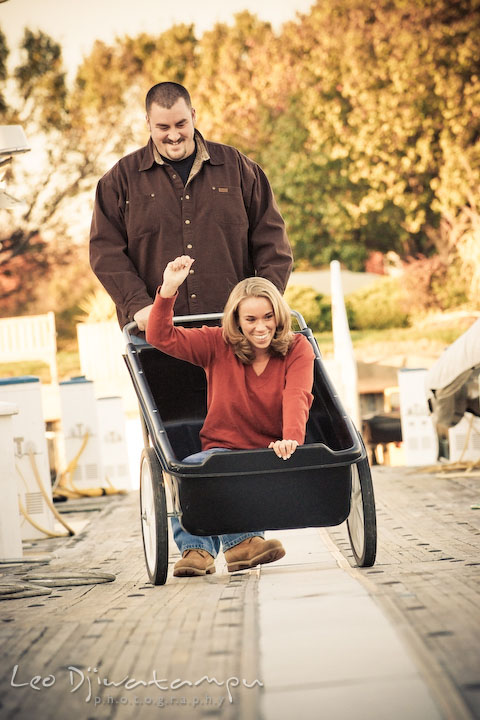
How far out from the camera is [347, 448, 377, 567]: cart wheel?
11.0ft

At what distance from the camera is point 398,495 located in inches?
244

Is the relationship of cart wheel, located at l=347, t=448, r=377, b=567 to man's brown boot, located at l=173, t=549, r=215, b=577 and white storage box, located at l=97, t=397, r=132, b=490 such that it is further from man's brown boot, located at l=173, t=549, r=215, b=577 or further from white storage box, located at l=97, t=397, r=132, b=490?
white storage box, located at l=97, t=397, r=132, b=490

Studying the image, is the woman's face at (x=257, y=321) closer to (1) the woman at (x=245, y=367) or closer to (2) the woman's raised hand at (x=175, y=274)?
(1) the woman at (x=245, y=367)

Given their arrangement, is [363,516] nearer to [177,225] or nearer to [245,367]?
[245,367]

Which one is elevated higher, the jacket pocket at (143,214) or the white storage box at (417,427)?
the jacket pocket at (143,214)

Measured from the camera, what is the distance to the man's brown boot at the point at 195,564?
3.56 metres

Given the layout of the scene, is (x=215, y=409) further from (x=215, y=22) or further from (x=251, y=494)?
(x=215, y=22)

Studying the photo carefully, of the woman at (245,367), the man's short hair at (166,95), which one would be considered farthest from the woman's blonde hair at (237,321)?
the man's short hair at (166,95)

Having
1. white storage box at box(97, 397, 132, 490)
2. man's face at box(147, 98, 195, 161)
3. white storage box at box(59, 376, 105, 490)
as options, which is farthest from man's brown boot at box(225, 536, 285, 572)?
white storage box at box(97, 397, 132, 490)

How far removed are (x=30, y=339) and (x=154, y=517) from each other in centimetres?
1446

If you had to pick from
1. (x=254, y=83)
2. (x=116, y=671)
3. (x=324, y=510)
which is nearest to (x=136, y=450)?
(x=324, y=510)

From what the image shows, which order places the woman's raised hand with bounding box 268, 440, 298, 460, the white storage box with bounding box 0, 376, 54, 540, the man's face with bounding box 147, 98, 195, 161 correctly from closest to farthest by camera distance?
the woman's raised hand with bounding box 268, 440, 298, 460, the man's face with bounding box 147, 98, 195, 161, the white storage box with bounding box 0, 376, 54, 540

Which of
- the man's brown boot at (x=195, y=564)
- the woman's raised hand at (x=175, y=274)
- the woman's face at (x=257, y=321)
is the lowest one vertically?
the man's brown boot at (x=195, y=564)

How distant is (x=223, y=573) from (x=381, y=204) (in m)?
16.6
